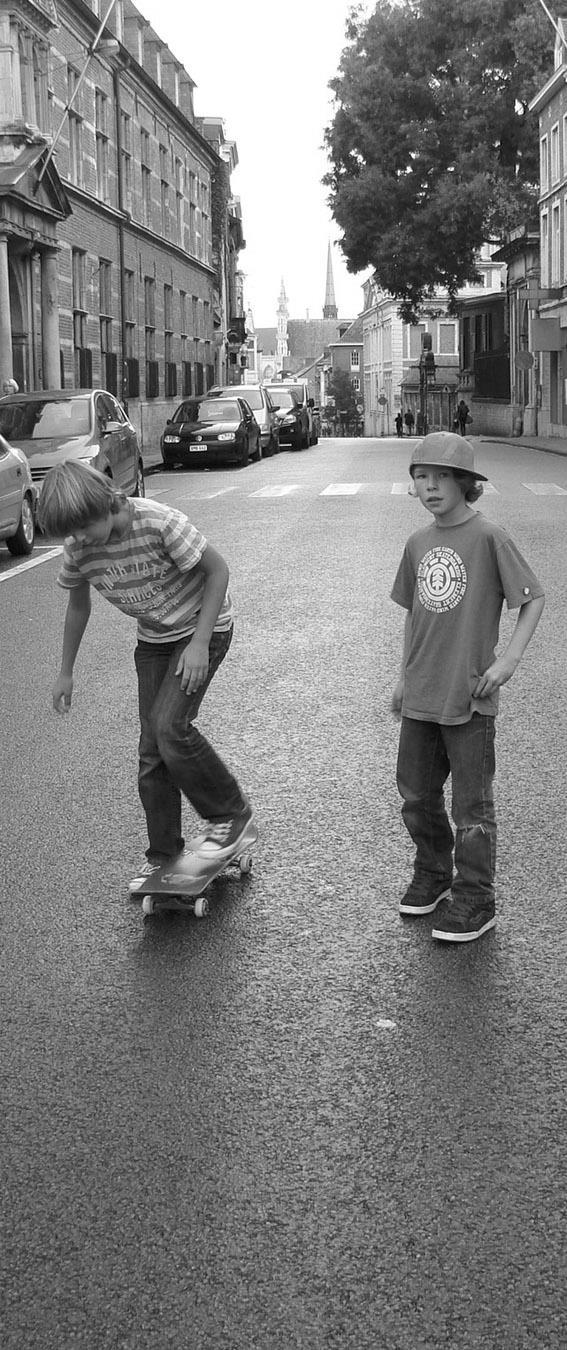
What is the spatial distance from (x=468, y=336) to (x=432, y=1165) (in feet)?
235

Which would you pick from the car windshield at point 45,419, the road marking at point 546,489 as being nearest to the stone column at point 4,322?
the car windshield at point 45,419

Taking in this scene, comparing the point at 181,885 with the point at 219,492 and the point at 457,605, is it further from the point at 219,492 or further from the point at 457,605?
the point at 219,492

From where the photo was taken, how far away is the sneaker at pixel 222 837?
196 inches

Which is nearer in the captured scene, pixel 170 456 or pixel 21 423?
pixel 21 423

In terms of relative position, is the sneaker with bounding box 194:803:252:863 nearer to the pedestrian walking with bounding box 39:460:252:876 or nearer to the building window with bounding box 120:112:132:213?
the pedestrian walking with bounding box 39:460:252:876

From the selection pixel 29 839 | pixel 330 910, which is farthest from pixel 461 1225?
pixel 29 839

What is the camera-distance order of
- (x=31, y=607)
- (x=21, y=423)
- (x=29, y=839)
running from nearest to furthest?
(x=29, y=839)
(x=31, y=607)
(x=21, y=423)

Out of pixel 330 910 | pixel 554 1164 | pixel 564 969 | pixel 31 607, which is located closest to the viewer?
pixel 554 1164

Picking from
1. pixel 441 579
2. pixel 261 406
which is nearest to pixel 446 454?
pixel 441 579

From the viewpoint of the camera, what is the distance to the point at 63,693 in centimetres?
482

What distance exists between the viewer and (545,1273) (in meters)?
2.74

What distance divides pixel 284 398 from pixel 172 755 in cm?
3991

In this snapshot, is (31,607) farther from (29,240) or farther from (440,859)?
(29,240)

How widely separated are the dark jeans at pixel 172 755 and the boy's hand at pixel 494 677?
2.56 feet
